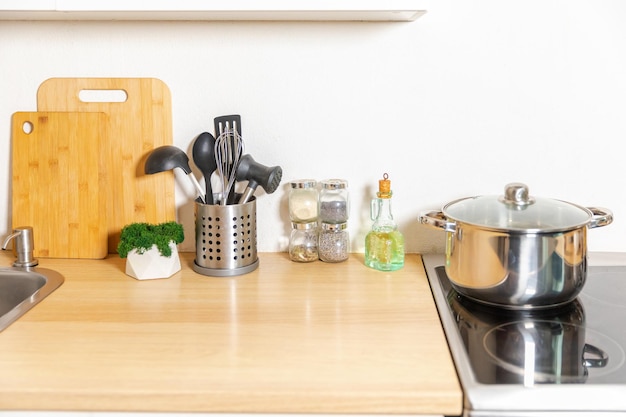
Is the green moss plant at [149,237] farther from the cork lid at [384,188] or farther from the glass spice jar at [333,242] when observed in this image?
the cork lid at [384,188]

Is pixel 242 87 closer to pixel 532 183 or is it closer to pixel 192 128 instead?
pixel 192 128

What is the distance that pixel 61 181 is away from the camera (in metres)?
1.47

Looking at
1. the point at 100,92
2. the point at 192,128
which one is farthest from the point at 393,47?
the point at 100,92

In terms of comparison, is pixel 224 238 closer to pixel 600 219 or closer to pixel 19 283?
pixel 19 283

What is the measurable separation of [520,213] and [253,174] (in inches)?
20.1

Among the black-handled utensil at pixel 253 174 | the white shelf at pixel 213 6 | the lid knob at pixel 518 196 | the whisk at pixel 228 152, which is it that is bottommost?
the lid knob at pixel 518 196

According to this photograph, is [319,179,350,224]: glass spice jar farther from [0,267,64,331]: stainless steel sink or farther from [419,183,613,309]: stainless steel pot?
[0,267,64,331]: stainless steel sink

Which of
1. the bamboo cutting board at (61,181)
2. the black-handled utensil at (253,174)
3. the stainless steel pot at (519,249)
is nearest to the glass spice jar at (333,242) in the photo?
the black-handled utensil at (253,174)

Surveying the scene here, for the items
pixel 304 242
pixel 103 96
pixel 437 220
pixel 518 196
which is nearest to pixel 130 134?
pixel 103 96

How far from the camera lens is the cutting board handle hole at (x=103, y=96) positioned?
4.86 feet

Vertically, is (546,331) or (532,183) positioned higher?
(532,183)

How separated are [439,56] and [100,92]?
2.33ft

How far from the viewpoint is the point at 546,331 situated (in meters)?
1.12

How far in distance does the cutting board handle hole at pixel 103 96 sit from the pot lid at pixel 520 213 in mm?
723
